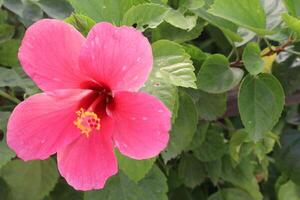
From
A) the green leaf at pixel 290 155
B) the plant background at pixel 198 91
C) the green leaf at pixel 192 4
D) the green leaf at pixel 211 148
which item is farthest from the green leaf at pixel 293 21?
the green leaf at pixel 290 155

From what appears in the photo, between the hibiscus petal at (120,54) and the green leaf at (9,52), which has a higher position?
the hibiscus petal at (120,54)

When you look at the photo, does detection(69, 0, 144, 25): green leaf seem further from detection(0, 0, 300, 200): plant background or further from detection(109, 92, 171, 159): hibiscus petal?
detection(109, 92, 171, 159): hibiscus petal

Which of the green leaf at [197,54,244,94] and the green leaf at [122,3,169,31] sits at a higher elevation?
the green leaf at [122,3,169,31]

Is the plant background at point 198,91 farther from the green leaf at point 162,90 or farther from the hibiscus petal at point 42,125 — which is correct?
the hibiscus petal at point 42,125

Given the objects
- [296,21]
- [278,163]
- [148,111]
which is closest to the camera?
[148,111]

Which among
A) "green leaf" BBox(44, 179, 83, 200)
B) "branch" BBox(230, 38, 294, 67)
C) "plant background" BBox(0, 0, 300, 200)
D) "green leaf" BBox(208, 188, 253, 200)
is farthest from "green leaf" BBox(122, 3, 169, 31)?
"green leaf" BBox(208, 188, 253, 200)

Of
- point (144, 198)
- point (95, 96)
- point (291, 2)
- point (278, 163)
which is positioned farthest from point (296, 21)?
point (278, 163)

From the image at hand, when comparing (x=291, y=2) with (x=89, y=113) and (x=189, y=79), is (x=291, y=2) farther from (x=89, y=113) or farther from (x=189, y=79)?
(x=89, y=113)
